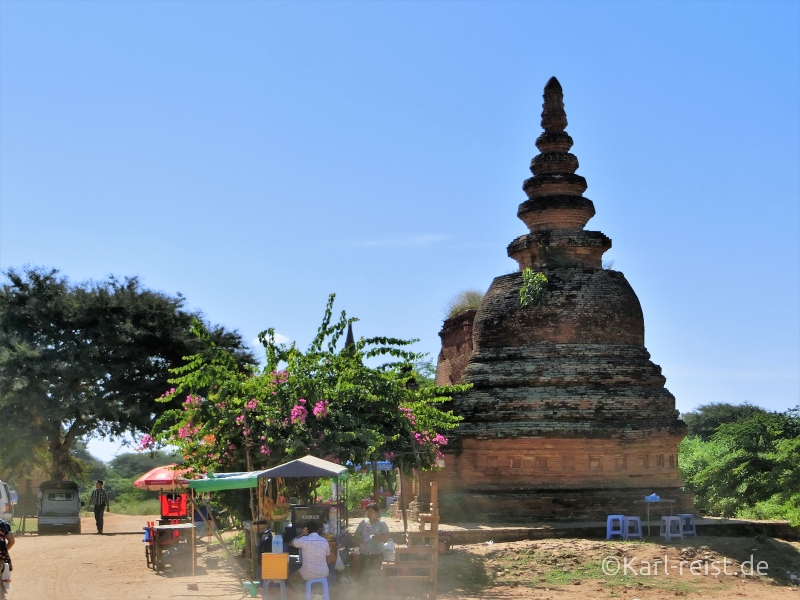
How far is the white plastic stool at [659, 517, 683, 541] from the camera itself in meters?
20.0

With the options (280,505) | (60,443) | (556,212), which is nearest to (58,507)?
(60,443)

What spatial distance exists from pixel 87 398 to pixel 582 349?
1830cm

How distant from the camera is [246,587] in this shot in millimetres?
15258

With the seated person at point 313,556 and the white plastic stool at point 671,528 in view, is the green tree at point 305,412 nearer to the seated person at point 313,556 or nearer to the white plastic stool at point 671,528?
the seated person at point 313,556

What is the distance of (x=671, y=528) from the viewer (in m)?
20.4

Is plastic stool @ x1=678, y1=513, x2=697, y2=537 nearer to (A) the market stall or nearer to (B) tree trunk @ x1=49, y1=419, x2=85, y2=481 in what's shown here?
(A) the market stall

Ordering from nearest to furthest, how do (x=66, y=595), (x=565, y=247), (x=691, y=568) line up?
1. (x=66, y=595)
2. (x=691, y=568)
3. (x=565, y=247)

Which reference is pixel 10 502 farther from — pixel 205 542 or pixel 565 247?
pixel 565 247

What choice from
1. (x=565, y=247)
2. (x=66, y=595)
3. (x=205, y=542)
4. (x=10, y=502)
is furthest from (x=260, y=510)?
(x=565, y=247)

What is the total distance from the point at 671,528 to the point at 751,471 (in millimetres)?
9790

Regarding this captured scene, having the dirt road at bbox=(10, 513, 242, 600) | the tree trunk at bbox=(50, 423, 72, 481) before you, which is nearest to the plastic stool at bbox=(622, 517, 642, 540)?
the dirt road at bbox=(10, 513, 242, 600)

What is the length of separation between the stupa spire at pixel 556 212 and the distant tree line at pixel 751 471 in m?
7.57

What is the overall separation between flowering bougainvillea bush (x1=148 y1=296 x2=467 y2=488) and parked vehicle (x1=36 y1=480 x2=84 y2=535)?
40.5 ft

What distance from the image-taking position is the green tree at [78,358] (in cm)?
3334
